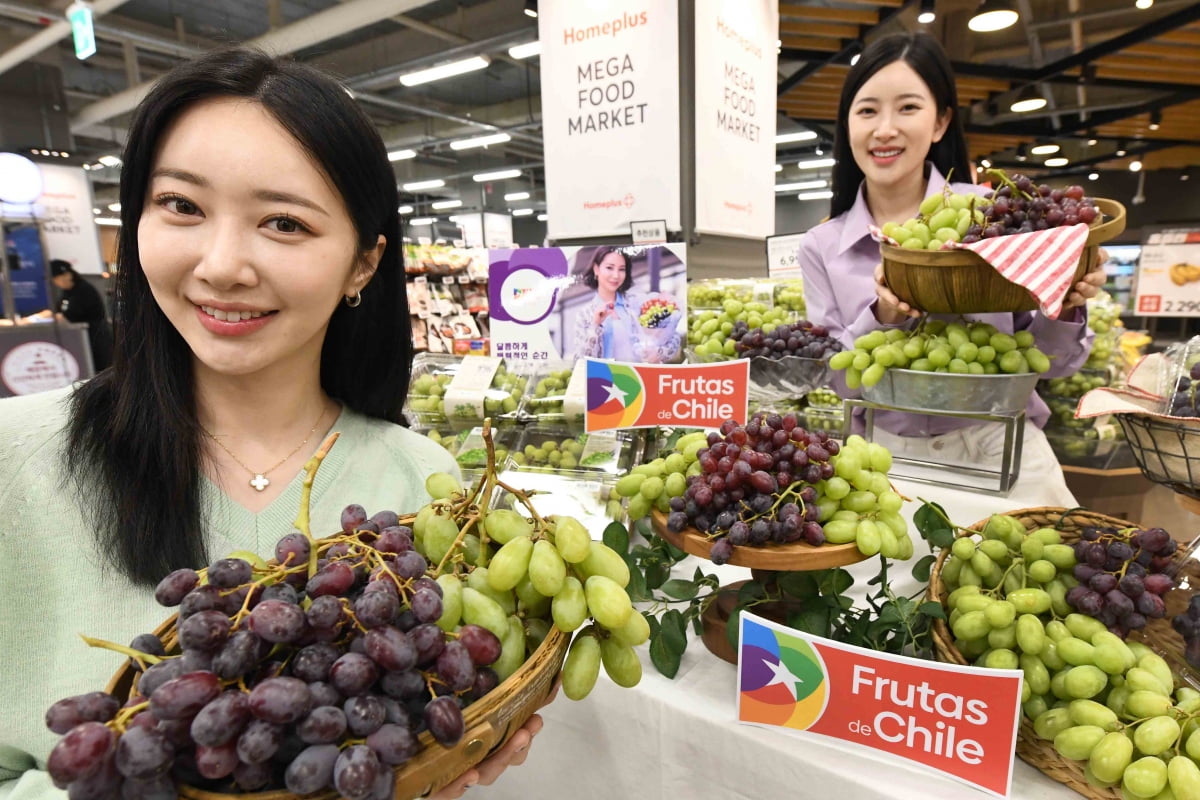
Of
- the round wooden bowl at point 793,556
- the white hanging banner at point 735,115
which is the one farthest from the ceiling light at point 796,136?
the round wooden bowl at point 793,556

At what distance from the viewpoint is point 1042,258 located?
1134 mm

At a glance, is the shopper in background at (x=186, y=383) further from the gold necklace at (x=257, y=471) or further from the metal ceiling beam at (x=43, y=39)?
the metal ceiling beam at (x=43, y=39)

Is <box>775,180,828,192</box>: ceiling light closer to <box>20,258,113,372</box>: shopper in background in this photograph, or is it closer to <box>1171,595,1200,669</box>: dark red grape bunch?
<box>20,258,113,372</box>: shopper in background

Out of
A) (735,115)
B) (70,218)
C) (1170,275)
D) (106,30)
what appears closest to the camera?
(735,115)

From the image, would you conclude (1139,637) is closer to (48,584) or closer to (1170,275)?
(48,584)

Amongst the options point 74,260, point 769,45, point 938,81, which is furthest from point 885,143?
point 74,260

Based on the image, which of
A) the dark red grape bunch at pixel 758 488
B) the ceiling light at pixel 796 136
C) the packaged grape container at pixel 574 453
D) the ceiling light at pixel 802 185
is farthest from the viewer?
the ceiling light at pixel 802 185

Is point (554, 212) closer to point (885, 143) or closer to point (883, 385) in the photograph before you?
point (885, 143)

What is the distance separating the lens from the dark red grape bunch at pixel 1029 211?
1212 mm

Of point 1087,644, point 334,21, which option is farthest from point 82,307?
point 1087,644

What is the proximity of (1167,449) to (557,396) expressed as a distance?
4.52ft

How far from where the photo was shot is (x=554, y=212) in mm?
3322

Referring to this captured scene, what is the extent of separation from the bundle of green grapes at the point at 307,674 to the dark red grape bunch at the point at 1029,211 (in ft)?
3.62

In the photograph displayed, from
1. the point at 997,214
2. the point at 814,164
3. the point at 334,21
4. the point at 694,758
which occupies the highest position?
the point at 814,164
